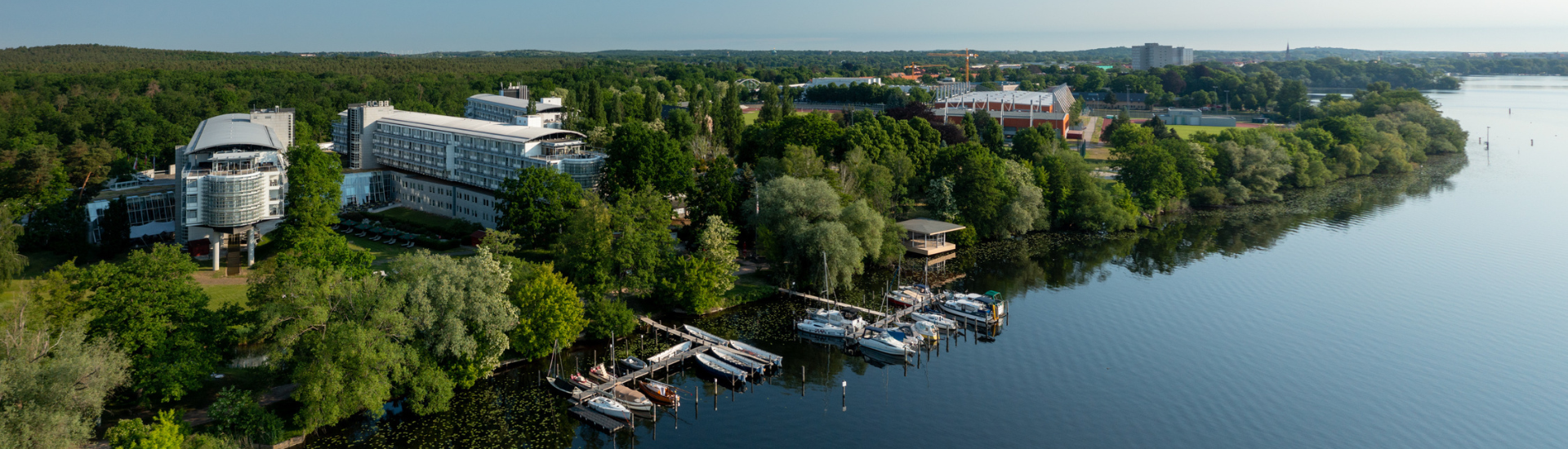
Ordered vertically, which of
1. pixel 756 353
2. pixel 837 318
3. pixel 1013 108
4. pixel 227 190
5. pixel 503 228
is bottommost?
pixel 756 353

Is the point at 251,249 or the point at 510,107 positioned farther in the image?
the point at 510,107

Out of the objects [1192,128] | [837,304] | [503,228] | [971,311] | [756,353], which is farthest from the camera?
[1192,128]

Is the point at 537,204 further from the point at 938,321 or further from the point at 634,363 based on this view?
the point at 938,321

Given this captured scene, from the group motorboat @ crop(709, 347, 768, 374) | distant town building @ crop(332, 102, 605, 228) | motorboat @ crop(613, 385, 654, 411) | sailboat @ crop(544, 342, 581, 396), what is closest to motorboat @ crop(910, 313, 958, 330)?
motorboat @ crop(709, 347, 768, 374)

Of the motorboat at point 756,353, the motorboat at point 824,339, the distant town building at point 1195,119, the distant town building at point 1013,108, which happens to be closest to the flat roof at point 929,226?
the motorboat at point 824,339

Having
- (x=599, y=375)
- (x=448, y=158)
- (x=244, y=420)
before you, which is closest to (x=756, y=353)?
(x=599, y=375)
